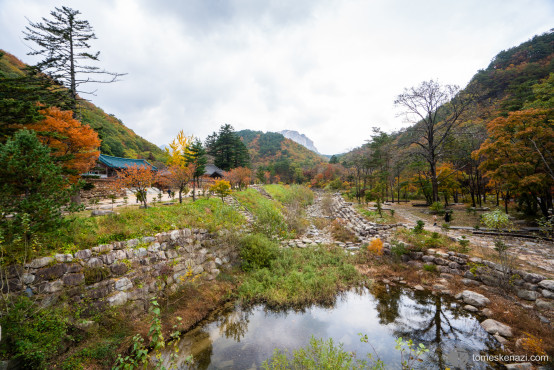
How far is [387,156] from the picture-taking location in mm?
24734

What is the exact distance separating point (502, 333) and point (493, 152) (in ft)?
29.7

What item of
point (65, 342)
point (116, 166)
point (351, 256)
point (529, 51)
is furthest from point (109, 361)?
point (529, 51)

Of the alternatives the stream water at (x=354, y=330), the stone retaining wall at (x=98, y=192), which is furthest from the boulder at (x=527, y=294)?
the stone retaining wall at (x=98, y=192)

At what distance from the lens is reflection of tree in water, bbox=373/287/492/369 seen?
4.97m

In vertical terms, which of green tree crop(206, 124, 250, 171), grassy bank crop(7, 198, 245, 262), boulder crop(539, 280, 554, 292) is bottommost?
boulder crop(539, 280, 554, 292)

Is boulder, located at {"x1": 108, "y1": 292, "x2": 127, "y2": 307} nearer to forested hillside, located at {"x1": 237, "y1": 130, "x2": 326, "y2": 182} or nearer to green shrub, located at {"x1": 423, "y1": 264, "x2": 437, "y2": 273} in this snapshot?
green shrub, located at {"x1": 423, "y1": 264, "x2": 437, "y2": 273}

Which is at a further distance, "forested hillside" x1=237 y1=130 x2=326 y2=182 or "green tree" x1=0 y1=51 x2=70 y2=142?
"forested hillside" x1=237 y1=130 x2=326 y2=182

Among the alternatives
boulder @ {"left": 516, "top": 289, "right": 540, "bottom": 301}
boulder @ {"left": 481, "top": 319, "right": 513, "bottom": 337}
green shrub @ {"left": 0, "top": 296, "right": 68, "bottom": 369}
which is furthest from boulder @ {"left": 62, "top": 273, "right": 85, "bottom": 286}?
boulder @ {"left": 516, "top": 289, "right": 540, "bottom": 301}

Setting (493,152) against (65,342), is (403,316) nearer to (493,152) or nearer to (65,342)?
(65,342)

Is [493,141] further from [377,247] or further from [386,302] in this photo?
[386,302]

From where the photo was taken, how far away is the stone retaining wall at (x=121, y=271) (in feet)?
14.5

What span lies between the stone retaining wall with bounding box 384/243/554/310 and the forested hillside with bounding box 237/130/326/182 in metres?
39.0

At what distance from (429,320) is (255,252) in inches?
261

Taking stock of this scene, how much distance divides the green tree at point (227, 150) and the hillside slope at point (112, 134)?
46.3 feet
